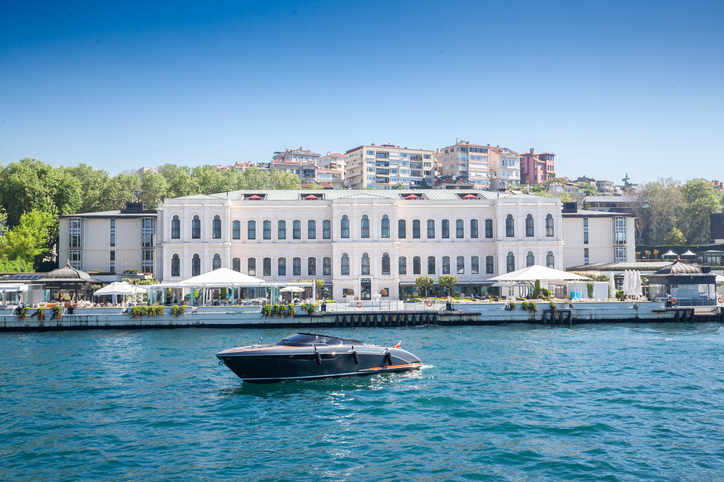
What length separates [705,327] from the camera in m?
44.6

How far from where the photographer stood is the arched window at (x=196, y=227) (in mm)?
60375

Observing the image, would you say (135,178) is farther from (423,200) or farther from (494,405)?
(494,405)

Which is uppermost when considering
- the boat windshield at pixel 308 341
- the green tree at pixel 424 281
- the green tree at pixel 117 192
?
the green tree at pixel 117 192

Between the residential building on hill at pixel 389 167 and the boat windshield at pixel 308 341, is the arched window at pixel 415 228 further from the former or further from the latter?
the residential building on hill at pixel 389 167

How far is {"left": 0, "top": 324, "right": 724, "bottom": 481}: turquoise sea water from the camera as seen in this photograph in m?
15.7

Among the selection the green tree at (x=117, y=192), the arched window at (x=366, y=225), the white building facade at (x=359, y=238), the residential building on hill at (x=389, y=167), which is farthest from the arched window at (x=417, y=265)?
the residential building on hill at (x=389, y=167)

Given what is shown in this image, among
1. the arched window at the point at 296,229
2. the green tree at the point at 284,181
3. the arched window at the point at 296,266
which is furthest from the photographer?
the green tree at the point at 284,181

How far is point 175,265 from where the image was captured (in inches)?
2376

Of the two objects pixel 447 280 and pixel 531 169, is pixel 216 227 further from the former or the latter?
pixel 531 169

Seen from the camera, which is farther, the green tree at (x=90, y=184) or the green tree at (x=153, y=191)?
the green tree at (x=153, y=191)

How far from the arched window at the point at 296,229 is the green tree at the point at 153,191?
32.8 meters

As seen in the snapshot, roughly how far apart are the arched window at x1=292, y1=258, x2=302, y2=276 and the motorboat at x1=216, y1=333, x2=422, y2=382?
35.3 metres

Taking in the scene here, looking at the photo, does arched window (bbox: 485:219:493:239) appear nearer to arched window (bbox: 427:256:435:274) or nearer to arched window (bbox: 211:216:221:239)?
arched window (bbox: 427:256:435:274)

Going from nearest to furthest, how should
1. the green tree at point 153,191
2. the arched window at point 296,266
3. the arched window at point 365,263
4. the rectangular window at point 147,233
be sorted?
the arched window at point 365,263 < the arched window at point 296,266 < the rectangular window at point 147,233 < the green tree at point 153,191
